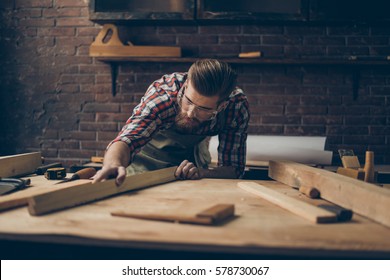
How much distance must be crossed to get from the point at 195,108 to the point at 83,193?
0.81 m

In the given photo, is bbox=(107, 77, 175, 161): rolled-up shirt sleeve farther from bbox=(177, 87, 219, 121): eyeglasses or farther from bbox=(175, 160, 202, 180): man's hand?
bbox=(175, 160, 202, 180): man's hand

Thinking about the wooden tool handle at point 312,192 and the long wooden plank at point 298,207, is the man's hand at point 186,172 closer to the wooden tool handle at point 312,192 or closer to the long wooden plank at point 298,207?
the long wooden plank at point 298,207

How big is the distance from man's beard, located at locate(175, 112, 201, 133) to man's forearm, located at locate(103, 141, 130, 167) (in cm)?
38

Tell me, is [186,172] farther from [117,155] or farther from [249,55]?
[249,55]

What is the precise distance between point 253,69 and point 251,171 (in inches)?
38.8

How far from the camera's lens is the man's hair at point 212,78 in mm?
1938

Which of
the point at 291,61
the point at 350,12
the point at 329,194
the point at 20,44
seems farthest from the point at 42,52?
the point at 329,194

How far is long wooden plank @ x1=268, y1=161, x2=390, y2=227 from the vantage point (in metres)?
1.17

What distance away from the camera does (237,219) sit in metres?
1.14

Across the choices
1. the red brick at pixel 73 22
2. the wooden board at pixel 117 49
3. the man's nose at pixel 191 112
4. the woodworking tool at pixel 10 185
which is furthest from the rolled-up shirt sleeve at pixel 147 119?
the red brick at pixel 73 22

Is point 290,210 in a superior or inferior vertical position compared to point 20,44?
inferior

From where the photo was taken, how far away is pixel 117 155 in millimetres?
1741

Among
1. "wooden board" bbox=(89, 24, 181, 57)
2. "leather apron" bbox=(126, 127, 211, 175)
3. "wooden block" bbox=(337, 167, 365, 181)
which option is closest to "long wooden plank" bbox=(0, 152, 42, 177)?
"leather apron" bbox=(126, 127, 211, 175)

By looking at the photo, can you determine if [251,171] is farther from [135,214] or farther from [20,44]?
[20,44]
